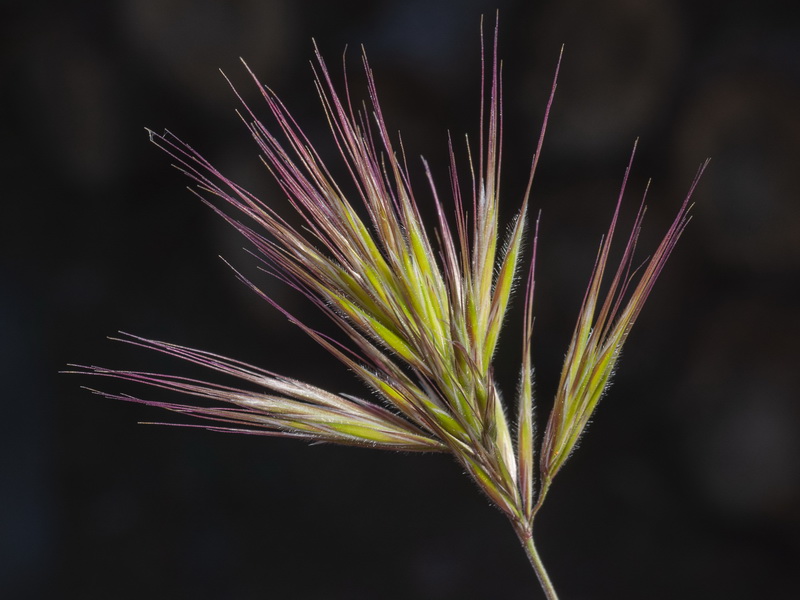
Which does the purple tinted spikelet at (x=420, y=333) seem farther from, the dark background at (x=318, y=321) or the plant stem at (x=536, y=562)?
the dark background at (x=318, y=321)

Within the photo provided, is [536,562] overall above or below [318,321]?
below

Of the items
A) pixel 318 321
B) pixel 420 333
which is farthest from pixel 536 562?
pixel 318 321

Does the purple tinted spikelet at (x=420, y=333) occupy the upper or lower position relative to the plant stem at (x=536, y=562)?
upper

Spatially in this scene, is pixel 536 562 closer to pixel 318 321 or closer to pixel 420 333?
pixel 420 333

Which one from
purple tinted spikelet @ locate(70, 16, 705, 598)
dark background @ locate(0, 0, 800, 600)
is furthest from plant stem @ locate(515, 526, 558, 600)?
dark background @ locate(0, 0, 800, 600)

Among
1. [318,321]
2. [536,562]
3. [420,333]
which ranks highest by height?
[318,321]

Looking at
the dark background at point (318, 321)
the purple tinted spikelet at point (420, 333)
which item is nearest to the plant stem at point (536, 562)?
the purple tinted spikelet at point (420, 333)

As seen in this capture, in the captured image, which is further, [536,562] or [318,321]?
[318,321]

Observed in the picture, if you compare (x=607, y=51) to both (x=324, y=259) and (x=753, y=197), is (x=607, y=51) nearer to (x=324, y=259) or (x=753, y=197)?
(x=753, y=197)

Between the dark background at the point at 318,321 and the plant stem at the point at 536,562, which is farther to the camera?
the dark background at the point at 318,321
